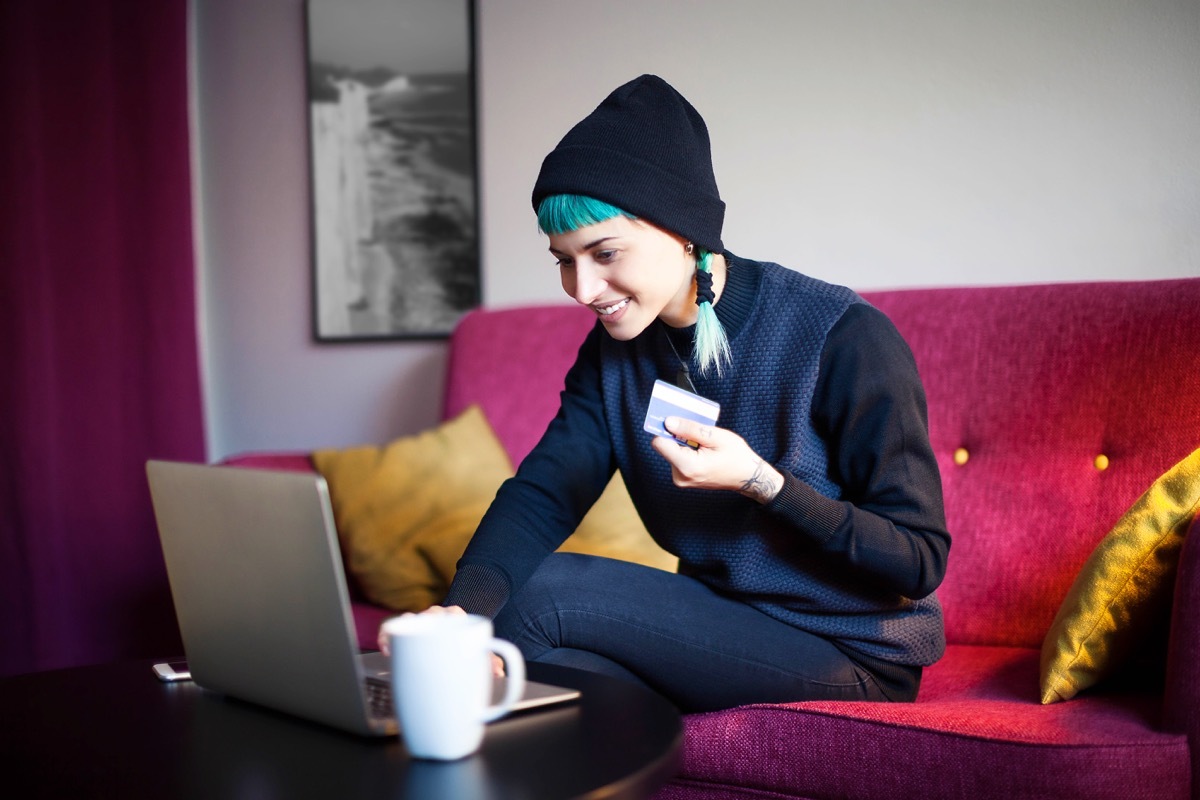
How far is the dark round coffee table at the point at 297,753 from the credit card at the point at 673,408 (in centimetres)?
A: 27

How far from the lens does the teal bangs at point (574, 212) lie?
1.26 m

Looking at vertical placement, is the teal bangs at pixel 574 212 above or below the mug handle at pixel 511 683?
above

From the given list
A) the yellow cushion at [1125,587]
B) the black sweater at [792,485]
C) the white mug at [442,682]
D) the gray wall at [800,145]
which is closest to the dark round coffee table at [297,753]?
the white mug at [442,682]

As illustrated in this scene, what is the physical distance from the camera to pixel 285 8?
2.67 m

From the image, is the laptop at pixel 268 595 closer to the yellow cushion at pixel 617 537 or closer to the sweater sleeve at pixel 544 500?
the sweater sleeve at pixel 544 500

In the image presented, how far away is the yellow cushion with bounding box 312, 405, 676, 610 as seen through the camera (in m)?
1.85

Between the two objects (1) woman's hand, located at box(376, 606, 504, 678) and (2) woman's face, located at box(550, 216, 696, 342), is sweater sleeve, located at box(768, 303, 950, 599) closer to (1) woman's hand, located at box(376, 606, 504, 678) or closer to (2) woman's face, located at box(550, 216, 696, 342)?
(2) woman's face, located at box(550, 216, 696, 342)

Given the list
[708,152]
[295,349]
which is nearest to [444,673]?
[708,152]

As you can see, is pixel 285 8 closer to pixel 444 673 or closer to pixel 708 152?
pixel 708 152

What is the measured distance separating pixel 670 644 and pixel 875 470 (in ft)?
1.02

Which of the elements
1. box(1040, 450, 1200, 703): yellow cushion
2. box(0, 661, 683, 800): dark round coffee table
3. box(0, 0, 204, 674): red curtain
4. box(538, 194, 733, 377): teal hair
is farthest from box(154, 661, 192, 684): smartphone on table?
box(0, 0, 204, 674): red curtain

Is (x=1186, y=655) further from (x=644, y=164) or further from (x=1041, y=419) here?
(x=644, y=164)

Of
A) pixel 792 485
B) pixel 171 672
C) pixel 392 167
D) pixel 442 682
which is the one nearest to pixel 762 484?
pixel 792 485

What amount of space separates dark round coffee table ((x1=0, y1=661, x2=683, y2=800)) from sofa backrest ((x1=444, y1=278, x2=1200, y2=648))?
2.82 feet
